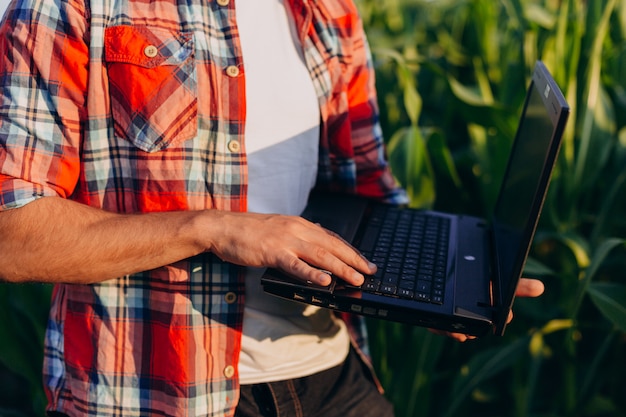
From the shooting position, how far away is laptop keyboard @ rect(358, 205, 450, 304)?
2.56 ft

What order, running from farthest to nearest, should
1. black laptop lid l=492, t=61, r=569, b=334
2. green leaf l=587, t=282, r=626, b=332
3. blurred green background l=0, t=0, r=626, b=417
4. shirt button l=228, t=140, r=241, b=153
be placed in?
1. blurred green background l=0, t=0, r=626, b=417
2. green leaf l=587, t=282, r=626, b=332
3. shirt button l=228, t=140, r=241, b=153
4. black laptop lid l=492, t=61, r=569, b=334

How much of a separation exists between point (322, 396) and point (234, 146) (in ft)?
1.33

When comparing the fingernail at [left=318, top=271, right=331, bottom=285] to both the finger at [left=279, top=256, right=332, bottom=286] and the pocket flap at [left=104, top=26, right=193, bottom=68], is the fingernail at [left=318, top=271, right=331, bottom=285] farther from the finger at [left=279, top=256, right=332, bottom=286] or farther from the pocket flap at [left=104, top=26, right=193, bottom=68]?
the pocket flap at [left=104, top=26, right=193, bottom=68]

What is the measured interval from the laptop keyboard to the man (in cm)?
5

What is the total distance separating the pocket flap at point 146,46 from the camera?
0.77m

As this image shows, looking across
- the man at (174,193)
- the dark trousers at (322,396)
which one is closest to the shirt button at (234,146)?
the man at (174,193)

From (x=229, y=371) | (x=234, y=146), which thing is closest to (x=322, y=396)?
(x=229, y=371)

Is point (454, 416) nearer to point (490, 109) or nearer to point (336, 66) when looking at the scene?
point (490, 109)

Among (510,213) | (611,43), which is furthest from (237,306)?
(611,43)

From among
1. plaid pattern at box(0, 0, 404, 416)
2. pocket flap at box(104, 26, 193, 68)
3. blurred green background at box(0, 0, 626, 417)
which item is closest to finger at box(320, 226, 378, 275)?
plaid pattern at box(0, 0, 404, 416)

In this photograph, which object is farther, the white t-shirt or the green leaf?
the green leaf

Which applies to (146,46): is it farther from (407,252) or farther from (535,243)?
(535,243)

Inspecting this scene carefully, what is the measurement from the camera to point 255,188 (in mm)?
887

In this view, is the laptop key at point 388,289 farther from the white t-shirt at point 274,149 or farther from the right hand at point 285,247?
the white t-shirt at point 274,149
